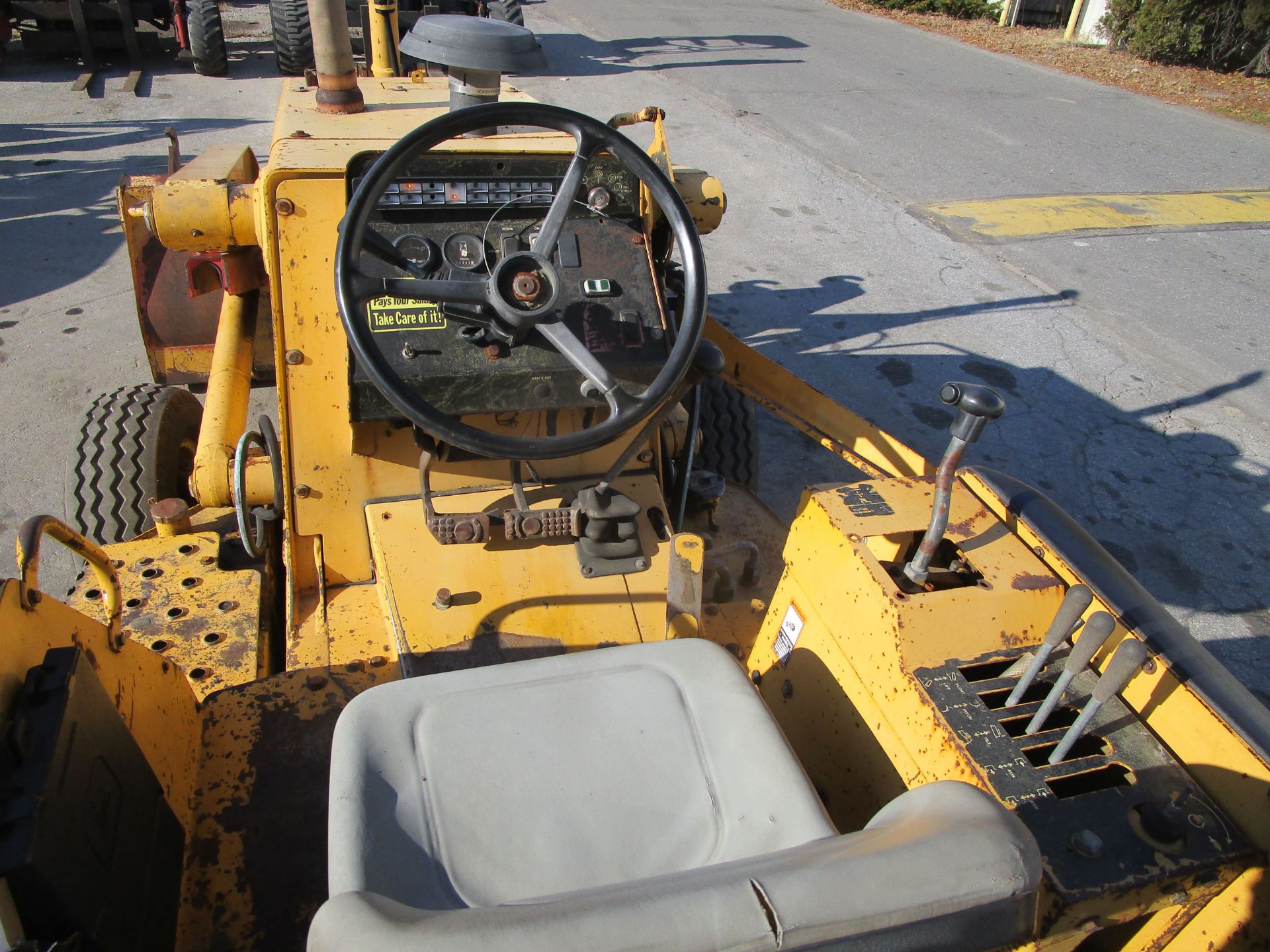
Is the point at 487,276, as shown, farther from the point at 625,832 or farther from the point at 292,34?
the point at 292,34

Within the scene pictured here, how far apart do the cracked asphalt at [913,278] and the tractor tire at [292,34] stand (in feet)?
1.31

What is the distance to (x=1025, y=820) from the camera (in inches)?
50.1

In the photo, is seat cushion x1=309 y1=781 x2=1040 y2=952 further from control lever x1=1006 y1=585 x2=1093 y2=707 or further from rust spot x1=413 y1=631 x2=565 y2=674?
rust spot x1=413 y1=631 x2=565 y2=674

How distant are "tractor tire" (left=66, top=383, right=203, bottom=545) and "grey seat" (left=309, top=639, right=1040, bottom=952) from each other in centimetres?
175

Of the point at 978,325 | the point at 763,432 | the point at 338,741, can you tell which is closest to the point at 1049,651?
the point at 338,741

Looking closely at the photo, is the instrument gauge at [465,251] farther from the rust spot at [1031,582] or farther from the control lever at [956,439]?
the rust spot at [1031,582]

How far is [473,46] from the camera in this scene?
2039 mm

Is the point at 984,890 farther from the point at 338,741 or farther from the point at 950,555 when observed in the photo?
the point at 338,741

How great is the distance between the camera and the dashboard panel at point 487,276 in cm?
200

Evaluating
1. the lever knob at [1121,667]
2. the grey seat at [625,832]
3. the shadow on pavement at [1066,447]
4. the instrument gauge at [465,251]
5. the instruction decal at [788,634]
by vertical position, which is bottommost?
the shadow on pavement at [1066,447]

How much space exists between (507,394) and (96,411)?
5.86 feet

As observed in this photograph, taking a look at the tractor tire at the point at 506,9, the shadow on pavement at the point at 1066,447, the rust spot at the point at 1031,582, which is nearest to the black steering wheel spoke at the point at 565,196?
the rust spot at the point at 1031,582

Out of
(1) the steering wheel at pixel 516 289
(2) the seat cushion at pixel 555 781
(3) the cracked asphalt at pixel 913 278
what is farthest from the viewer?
(3) the cracked asphalt at pixel 913 278

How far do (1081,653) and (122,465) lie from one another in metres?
2.81
